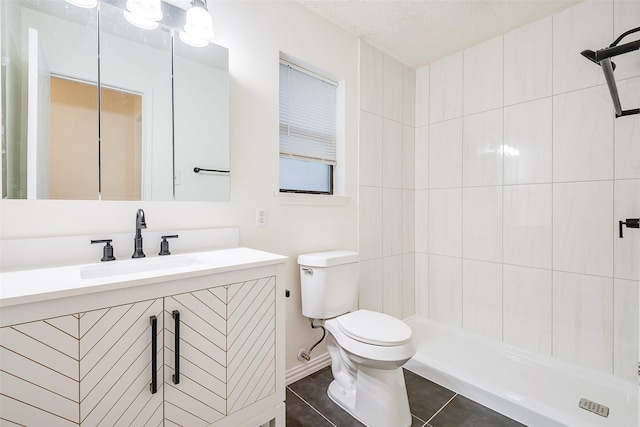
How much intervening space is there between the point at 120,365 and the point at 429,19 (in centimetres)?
242

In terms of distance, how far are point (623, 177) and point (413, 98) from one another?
1547 millimetres

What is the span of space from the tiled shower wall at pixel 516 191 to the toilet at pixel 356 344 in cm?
51

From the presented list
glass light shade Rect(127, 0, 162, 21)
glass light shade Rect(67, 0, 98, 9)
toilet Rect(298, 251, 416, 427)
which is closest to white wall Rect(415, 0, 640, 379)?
toilet Rect(298, 251, 416, 427)

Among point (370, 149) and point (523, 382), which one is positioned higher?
point (370, 149)

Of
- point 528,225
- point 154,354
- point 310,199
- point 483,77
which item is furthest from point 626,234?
point 154,354

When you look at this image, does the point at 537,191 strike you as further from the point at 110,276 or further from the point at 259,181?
the point at 110,276

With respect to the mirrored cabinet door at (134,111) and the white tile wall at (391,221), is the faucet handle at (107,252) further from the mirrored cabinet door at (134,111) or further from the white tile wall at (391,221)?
the white tile wall at (391,221)

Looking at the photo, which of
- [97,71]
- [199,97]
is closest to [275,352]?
[199,97]

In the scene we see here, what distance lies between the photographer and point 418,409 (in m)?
1.60

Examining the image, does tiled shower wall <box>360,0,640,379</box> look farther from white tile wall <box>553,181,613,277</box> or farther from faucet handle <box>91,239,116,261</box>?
faucet handle <box>91,239,116,261</box>

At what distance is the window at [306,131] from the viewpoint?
191 cm

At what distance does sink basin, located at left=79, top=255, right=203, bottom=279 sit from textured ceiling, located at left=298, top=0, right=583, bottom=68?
168cm

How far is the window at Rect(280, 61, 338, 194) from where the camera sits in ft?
6.26

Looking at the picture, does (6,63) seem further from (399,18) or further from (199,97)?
(399,18)
